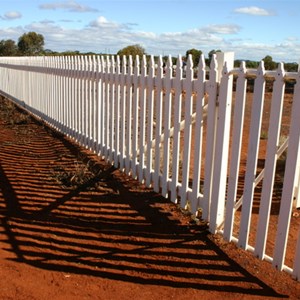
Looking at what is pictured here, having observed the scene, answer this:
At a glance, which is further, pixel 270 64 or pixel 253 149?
pixel 270 64

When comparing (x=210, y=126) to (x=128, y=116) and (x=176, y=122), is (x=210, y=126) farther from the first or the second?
(x=128, y=116)

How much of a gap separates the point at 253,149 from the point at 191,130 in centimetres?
119

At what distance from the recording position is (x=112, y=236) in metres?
4.16

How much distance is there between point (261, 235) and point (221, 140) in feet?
3.26

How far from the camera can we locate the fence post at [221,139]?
150 inches

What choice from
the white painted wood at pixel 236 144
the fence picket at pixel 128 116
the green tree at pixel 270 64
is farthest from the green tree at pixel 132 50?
the white painted wood at pixel 236 144

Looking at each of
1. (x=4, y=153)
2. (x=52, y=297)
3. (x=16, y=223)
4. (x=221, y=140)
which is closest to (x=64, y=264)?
(x=52, y=297)

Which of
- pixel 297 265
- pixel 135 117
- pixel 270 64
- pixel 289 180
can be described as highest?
pixel 270 64

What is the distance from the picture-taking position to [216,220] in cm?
409

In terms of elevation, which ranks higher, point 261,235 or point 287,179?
point 287,179

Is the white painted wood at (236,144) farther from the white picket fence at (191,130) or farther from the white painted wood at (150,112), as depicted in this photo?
the white painted wood at (150,112)

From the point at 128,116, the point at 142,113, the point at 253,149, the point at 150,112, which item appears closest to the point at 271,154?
the point at 253,149

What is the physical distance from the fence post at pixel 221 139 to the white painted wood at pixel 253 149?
0.37m

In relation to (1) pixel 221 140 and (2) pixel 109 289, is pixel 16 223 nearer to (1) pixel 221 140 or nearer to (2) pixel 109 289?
(2) pixel 109 289
